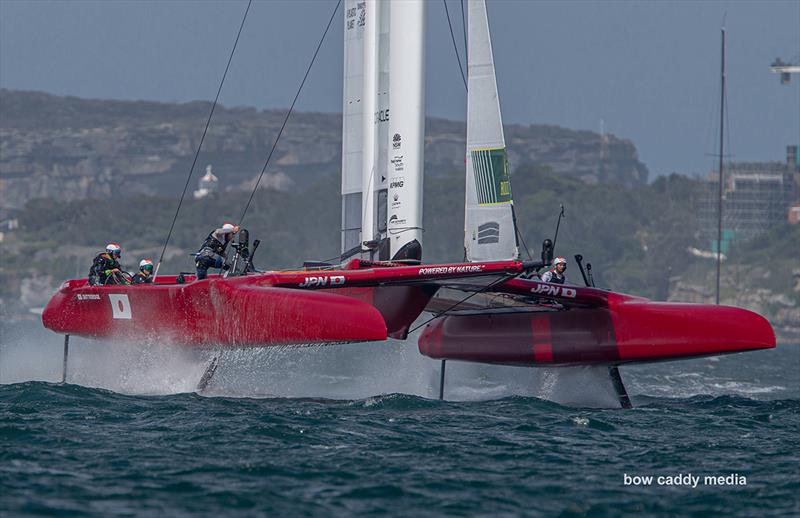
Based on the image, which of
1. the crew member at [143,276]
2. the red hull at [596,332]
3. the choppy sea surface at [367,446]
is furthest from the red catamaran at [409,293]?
the crew member at [143,276]

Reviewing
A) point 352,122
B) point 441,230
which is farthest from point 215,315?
point 441,230

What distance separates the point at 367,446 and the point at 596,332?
13.5ft

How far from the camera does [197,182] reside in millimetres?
140250

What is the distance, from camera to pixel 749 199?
293 ft

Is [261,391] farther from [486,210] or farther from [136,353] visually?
[486,210]

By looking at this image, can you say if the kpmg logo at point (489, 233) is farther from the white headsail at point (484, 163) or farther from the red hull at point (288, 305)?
the red hull at point (288, 305)

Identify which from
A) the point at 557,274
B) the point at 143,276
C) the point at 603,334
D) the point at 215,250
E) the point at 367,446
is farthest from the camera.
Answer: the point at 143,276

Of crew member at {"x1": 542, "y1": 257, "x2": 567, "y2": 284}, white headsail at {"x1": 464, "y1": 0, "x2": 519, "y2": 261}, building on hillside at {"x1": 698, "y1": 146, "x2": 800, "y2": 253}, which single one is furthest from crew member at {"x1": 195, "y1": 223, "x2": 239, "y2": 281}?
building on hillside at {"x1": 698, "y1": 146, "x2": 800, "y2": 253}

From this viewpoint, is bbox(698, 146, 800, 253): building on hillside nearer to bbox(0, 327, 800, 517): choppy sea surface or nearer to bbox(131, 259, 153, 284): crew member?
bbox(131, 259, 153, 284): crew member

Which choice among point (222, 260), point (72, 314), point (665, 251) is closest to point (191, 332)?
point (222, 260)

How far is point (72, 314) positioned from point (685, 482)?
7885mm

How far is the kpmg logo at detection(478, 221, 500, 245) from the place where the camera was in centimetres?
1210

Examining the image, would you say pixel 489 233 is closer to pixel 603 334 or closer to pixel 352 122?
pixel 603 334

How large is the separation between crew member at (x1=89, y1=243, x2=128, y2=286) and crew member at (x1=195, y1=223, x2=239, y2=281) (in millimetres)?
1609
